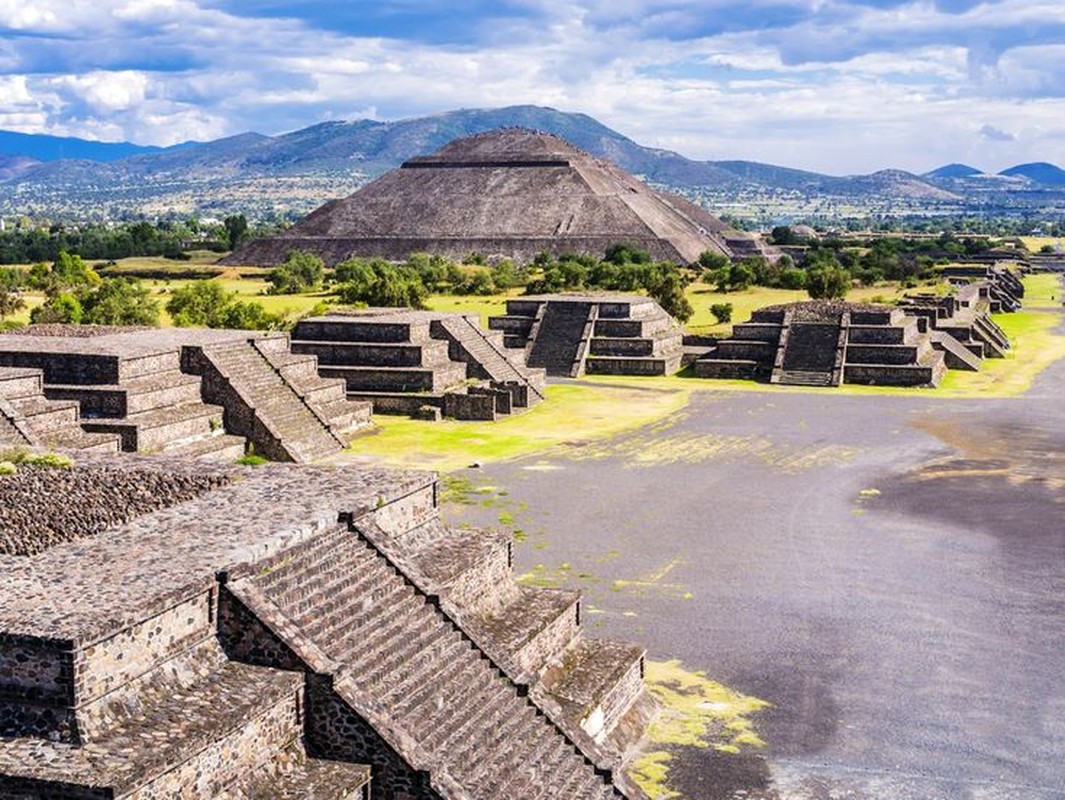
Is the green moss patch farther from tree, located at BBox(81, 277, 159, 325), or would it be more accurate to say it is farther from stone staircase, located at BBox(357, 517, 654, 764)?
tree, located at BBox(81, 277, 159, 325)

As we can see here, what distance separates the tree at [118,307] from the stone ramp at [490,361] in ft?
49.6

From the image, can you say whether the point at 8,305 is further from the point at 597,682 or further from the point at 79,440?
the point at 597,682

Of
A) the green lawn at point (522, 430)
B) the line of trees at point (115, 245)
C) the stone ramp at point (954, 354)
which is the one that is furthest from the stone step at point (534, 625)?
the line of trees at point (115, 245)

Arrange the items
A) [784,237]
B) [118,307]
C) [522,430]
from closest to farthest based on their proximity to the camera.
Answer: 1. [522,430]
2. [118,307]
3. [784,237]

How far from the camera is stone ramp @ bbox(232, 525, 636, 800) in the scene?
524 inches

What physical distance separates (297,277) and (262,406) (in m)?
55.8

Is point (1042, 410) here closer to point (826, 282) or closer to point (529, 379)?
point (529, 379)

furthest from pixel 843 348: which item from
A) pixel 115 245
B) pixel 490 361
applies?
pixel 115 245

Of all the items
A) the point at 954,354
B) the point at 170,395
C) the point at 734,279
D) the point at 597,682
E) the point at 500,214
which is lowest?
the point at 954,354

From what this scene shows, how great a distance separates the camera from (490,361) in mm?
46844

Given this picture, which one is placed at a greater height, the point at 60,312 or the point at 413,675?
the point at 60,312

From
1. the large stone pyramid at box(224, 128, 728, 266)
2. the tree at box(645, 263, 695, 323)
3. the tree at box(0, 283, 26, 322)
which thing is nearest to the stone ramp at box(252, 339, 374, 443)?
the tree at box(0, 283, 26, 322)

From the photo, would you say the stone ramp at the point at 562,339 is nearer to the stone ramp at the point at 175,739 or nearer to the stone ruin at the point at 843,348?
the stone ruin at the point at 843,348

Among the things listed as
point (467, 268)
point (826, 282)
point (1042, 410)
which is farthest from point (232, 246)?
point (1042, 410)
